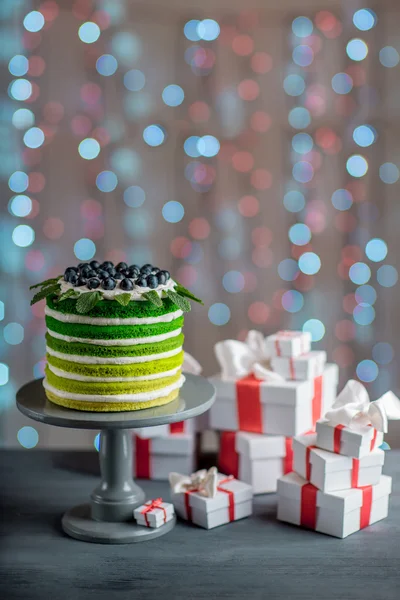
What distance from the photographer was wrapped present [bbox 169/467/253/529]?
5.32 feet

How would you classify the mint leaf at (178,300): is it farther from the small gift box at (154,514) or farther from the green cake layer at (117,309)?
the small gift box at (154,514)

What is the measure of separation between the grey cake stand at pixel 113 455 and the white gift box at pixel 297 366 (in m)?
0.21

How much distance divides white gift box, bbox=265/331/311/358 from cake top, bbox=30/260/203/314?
0.35 metres

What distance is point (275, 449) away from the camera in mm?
1821

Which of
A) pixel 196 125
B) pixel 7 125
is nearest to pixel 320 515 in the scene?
pixel 196 125

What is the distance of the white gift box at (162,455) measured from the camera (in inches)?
74.3

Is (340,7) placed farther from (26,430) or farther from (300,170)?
(26,430)

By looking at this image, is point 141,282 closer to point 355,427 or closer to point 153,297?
point 153,297

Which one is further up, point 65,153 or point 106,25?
point 106,25

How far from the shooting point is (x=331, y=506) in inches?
62.2

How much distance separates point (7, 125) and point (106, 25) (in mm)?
494

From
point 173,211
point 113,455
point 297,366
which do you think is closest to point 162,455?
point 113,455

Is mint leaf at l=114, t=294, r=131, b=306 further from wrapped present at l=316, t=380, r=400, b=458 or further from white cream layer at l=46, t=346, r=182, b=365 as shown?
wrapped present at l=316, t=380, r=400, b=458

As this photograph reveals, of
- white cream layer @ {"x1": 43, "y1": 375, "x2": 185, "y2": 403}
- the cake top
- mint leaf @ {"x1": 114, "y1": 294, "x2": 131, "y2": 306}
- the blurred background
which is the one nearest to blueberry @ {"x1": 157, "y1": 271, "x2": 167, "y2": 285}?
the cake top
